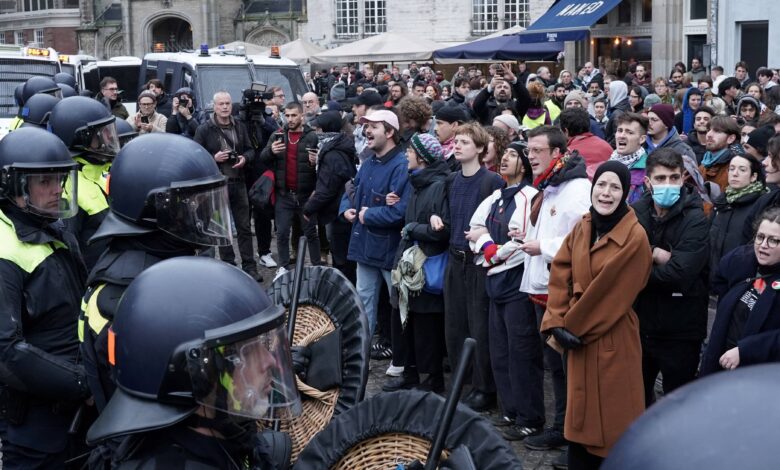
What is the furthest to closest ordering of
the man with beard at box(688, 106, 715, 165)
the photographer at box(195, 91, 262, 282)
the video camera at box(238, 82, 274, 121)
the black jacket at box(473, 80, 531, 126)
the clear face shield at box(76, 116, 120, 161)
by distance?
the video camera at box(238, 82, 274, 121)
the photographer at box(195, 91, 262, 282)
the black jacket at box(473, 80, 531, 126)
the man with beard at box(688, 106, 715, 165)
the clear face shield at box(76, 116, 120, 161)

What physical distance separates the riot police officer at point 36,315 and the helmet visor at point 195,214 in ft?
2.32

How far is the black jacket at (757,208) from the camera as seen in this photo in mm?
6484

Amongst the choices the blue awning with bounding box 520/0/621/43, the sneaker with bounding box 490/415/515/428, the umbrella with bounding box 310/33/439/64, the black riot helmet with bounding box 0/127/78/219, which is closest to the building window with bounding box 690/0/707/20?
the blue awning with bounding box 520/0/621/43

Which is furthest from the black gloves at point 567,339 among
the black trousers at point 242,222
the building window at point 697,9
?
the building window at point 697,9

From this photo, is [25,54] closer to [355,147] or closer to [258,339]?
[355,147]

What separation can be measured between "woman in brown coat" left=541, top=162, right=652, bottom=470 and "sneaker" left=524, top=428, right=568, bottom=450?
1.00m

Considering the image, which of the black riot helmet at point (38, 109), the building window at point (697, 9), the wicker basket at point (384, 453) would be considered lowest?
the wicker basket at point (384, 453)

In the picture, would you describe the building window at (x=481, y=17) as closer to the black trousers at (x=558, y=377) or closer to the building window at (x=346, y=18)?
the building window at (x=346, y=18)

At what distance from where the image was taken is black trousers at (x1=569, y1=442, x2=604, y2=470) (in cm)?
545

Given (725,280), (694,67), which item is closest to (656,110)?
(725,280)

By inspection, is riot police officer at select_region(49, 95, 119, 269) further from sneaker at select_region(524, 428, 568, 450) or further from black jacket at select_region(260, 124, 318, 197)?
black jacket at select_region(260, 124, 318, 197)

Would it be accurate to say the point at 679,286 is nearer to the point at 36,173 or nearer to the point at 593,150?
the point at 593,150

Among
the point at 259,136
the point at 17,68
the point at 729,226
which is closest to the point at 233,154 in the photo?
the point at 259,136

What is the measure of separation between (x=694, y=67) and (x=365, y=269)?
1413cm
